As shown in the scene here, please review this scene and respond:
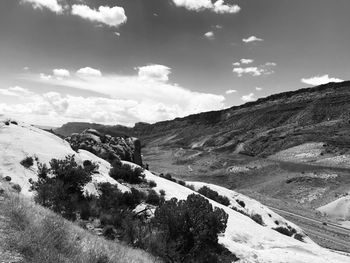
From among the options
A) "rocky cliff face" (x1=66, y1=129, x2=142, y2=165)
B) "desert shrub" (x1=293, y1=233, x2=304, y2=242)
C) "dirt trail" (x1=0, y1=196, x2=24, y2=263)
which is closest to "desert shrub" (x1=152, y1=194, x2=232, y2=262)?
"dirt trail" (x1=0, y1=196, x2=24, y2=263)

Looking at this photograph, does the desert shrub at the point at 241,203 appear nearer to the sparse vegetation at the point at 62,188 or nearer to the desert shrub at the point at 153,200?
the desert shrub at the point at 153,200

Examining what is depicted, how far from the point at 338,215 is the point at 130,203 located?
4401cm

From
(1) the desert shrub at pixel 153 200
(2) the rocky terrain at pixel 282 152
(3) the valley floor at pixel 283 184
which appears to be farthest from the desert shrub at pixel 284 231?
(2) the rocky terrain at pixel 282 152

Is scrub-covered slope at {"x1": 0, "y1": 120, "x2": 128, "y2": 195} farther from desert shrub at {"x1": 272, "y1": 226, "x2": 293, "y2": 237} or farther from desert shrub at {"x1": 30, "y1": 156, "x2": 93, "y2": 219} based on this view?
desert shrub at {"x1": 272, "y1": 226, "x2": 293, "y2": 237}

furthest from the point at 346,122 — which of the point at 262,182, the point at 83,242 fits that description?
the point at 83,242

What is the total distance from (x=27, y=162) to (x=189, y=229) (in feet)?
28.9

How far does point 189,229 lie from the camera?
12312 mm

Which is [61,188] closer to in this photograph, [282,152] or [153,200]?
[153,200]

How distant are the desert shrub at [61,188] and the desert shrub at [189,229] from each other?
10.2ft

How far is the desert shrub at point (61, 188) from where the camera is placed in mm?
11260

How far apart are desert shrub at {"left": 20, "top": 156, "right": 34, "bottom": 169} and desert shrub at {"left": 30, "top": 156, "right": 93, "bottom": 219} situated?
0.45 meters

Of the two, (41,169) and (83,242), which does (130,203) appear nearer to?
(41,169)

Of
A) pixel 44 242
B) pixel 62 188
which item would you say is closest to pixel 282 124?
pixel 62 188

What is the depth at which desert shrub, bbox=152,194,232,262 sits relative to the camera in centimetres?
1168
